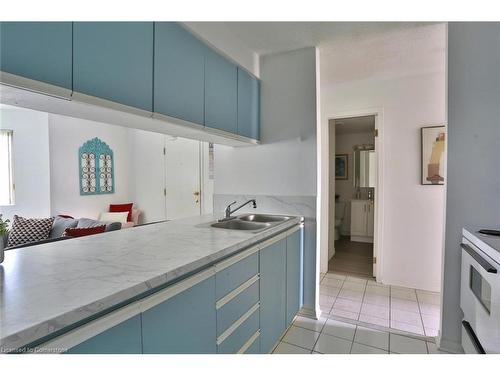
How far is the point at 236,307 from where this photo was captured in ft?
4.39

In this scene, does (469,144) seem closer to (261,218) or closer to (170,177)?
(261,218)

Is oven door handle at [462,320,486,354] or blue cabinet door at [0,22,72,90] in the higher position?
blue cabinet door at [0,22,72,90]

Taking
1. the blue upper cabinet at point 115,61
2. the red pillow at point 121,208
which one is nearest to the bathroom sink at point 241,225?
the blue upper cabinet at point 115,61

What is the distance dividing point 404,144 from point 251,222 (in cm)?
209

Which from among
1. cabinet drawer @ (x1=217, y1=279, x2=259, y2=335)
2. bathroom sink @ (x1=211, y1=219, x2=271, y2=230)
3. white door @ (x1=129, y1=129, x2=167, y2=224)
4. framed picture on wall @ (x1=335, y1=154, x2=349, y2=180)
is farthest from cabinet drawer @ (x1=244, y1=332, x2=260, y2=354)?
framed picture on wall @ (x1=335, y1=154, x2=349, y2=180)

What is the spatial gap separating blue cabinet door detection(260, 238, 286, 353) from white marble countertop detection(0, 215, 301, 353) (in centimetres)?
21

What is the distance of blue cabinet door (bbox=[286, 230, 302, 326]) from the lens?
2.04 meters

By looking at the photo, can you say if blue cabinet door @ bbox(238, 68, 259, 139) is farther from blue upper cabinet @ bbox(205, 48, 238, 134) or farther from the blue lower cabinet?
the blue lower cabinet

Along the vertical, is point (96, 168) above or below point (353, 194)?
above

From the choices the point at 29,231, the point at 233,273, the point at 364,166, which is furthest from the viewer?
the point at 364,166

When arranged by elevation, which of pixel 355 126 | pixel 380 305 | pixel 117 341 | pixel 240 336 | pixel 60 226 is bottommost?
pixel 380 305

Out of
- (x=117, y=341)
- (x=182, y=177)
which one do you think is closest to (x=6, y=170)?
(x=182, y=177)

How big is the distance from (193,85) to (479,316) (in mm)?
2120

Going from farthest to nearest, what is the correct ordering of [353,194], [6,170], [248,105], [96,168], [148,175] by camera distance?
[353,194]
[148,175]
[96,168]
[6,170]
[248,105]
